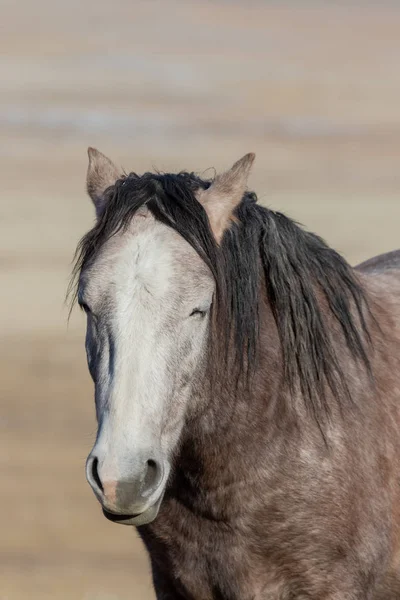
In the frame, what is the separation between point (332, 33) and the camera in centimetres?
3803

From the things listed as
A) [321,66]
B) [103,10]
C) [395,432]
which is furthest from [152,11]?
[395,432]

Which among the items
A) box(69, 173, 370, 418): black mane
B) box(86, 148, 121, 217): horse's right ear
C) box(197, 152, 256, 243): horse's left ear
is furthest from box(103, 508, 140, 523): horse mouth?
box(86, 148, 121, 217): horse's right ear

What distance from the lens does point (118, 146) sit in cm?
2006

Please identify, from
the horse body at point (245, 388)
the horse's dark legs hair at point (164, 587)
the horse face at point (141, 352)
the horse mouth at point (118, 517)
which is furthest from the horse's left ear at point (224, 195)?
the horse's dark legs hair at point (164, 587)

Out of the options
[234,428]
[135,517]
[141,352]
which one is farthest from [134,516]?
[234,428]

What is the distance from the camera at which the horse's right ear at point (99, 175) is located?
14.0 feet

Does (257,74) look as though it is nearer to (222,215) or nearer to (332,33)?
(332,33)

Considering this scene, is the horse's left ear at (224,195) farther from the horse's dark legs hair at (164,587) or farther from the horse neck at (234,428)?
the horse's dark legs hair at (164,587)

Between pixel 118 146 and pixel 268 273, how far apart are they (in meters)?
16.1

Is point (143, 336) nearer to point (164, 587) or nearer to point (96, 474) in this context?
point (96, 474)

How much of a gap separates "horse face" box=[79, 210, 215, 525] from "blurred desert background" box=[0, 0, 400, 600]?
312 centimetres

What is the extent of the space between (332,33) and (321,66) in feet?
26.4

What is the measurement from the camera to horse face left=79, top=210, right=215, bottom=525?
3.42 metres

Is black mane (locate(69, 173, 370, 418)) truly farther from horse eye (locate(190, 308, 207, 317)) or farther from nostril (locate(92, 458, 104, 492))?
nostril (locate(92, 458, 104, 492))
